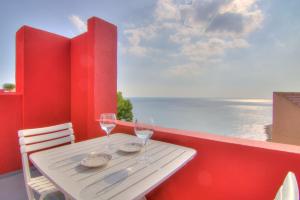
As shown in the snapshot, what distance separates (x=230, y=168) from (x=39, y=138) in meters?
1.60

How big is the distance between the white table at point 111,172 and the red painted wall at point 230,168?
0.25 metres

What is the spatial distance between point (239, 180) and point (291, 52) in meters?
8.59

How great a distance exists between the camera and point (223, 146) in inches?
45.4

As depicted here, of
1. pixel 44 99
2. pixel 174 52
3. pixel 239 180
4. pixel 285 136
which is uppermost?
pixel 174 52

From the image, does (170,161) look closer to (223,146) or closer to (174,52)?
(223,146)

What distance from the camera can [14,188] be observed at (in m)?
2.02

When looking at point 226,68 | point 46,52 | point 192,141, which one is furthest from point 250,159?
point 226,68

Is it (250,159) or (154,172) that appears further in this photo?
(250,159)

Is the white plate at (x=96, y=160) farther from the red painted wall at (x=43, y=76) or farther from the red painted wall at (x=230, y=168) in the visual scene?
the red painted wall at (x=43, y=76)

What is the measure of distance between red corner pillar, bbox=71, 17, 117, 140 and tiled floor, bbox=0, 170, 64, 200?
862 millimetres

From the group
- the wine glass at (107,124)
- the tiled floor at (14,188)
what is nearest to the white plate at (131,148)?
the wine glass at (107,124)

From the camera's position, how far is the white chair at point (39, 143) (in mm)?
1202

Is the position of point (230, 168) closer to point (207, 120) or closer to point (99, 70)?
point (99, 70)


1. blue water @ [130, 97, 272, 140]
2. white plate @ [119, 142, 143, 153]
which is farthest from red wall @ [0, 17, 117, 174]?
white plate @ [119, 142, 143, 153]
